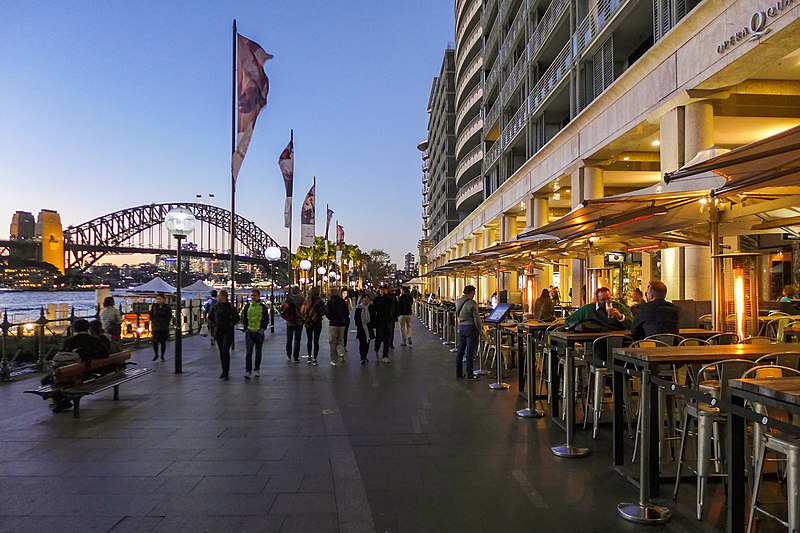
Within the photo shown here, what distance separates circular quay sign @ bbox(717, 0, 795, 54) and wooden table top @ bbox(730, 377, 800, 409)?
8.92m

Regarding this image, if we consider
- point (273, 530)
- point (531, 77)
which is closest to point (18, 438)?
point (273, 530)

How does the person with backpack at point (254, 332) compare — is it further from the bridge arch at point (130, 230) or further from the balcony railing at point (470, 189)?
the bridge arch at point (130, 230)

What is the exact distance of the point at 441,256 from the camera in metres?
72.1

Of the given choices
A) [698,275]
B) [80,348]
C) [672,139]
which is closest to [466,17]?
[672,139]

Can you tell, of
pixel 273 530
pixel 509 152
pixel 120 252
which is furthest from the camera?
pixel 120 252

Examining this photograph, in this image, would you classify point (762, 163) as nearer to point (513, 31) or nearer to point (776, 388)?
point (776, 388)

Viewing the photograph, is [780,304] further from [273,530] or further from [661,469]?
[273,530]

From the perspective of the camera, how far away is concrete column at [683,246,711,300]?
13336 millimetres

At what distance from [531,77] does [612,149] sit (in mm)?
12233

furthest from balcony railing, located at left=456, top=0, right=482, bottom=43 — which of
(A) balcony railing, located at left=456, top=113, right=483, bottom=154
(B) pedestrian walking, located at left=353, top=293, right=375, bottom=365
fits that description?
(B) pedestrian walking, located at left=353, top=293, right=375, bottom=365

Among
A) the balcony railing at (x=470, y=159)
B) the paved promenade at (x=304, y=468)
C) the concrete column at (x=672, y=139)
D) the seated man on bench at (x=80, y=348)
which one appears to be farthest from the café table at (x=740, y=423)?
the balcony railing at (x=470, y=159)

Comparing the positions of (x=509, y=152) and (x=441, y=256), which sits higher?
(x=509, y=152)

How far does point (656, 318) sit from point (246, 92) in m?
12.9

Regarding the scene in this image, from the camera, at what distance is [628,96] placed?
627 inches
